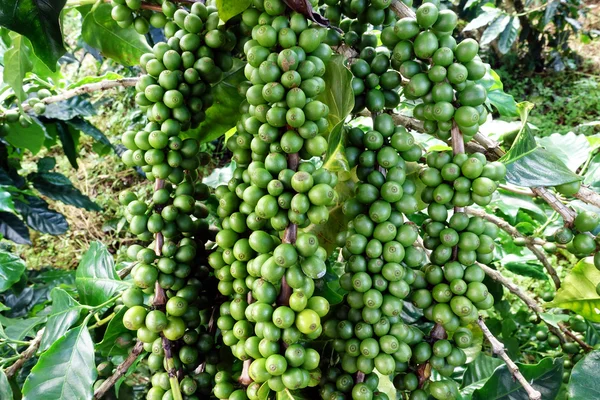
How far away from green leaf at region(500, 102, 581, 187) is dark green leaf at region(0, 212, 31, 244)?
1.61 metres

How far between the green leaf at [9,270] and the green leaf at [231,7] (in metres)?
0.71

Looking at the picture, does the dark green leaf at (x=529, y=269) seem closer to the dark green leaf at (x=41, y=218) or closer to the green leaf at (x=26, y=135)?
the green leaf at (x=26, y=135)

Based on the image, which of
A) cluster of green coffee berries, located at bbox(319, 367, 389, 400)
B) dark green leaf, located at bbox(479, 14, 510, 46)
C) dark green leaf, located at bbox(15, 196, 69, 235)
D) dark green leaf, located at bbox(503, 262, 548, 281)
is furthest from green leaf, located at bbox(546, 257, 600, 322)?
dark green leaf, located at bbox(479, 14, 510, 46)

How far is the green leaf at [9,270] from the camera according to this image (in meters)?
0.91

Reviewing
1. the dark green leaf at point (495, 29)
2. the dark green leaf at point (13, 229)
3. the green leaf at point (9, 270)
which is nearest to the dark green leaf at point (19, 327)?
the green leaf at point (9, 270)

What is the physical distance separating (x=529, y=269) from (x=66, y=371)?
1.13 meters

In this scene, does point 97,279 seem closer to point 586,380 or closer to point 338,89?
point 338,89

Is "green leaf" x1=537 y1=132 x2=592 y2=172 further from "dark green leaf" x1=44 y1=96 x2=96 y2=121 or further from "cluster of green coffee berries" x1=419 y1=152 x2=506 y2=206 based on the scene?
"dark green leaf" x1=44 y1=96 x2=96 y2=121

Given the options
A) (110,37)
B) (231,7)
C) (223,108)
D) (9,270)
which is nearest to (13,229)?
(9,270)

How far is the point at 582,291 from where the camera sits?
2.34ft

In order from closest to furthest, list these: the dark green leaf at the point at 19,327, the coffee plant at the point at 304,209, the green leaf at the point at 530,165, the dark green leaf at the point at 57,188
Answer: the coffee plant at the point at 304,209, the green leaf at the point at 530,165, the dark green leaf at the point at 19,327, the dark green leaf at the point at 57,188

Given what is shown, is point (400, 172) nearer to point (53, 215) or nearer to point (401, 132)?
point (401, 132)

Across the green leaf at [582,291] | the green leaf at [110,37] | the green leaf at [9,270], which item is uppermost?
the green leaf at [110,37]

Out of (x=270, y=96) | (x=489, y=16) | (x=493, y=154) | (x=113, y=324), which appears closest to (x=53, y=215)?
(x=113, y=324)
